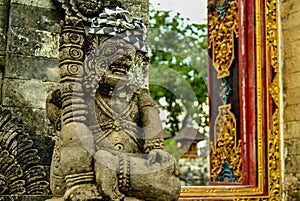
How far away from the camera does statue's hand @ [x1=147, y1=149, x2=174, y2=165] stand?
3053mm

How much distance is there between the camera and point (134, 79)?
345 cm

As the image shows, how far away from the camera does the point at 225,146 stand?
23.1 feet

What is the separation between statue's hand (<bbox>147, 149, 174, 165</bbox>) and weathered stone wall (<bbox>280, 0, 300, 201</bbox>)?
3787mm

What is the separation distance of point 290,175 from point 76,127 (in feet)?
13.9

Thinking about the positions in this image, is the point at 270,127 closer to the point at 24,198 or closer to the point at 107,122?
the point at 24,198

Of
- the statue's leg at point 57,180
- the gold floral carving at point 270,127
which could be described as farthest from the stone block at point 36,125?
the gold floral carving at point 270,127

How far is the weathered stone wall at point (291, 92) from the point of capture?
648 centimetres

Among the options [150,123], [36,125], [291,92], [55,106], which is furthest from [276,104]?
[55,106]

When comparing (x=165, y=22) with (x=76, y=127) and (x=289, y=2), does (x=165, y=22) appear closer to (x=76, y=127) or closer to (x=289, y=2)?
(x=289, y=2)

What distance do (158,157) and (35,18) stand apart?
2237 millimetres

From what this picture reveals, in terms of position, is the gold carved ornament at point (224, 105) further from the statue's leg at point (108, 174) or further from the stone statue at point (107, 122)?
the statue's leg at point (108, 174)

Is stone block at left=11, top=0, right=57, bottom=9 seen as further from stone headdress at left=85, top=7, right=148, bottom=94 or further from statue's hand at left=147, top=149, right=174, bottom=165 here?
statue's hand at left=147, top=149, right=174, bottom=165

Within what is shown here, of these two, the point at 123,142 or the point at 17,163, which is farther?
the point at 17,163

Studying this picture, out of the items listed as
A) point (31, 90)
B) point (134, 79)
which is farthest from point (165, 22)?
point (134, 79)
